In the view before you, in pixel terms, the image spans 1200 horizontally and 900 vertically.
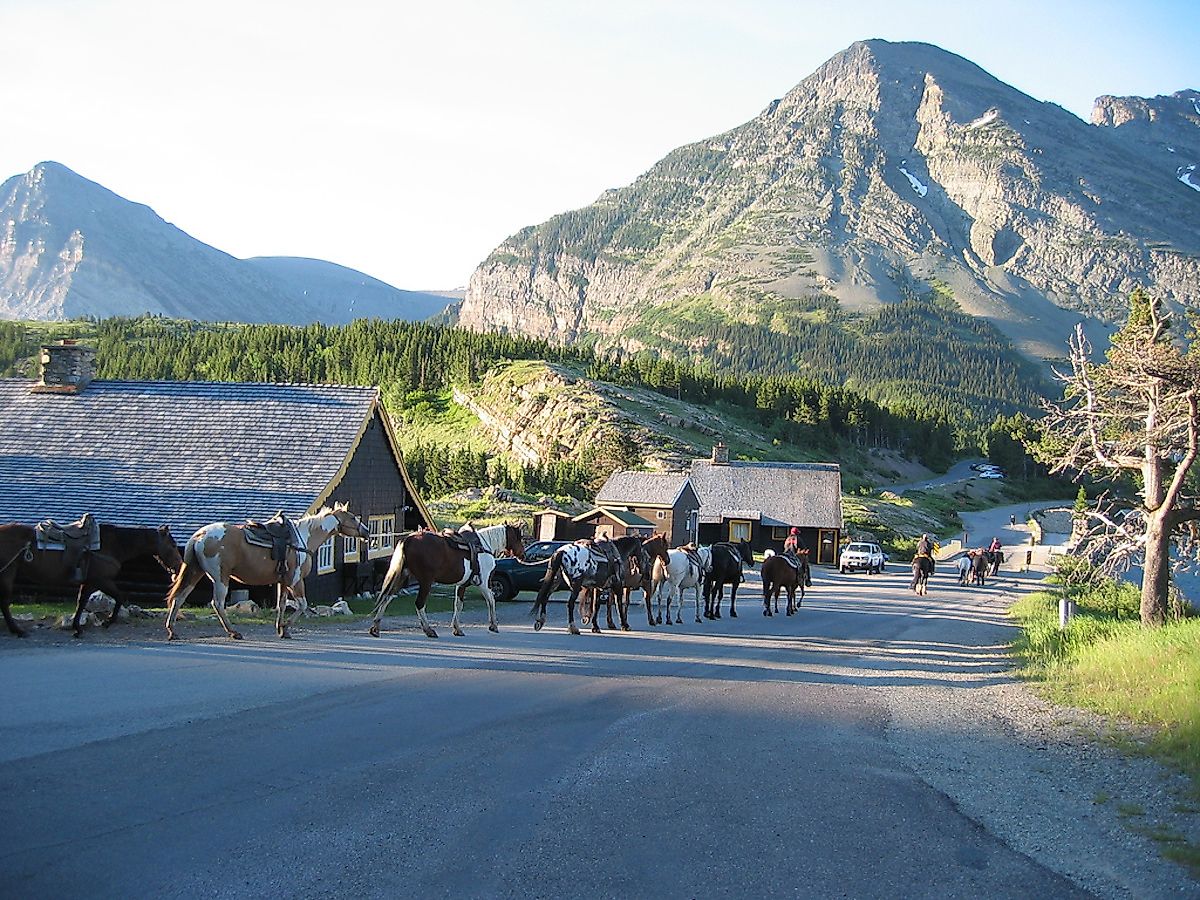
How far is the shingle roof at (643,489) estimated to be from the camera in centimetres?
6750

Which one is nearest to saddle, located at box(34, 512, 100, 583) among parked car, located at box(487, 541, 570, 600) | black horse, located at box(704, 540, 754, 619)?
parked car, located at box(487, 541, 570, 600)

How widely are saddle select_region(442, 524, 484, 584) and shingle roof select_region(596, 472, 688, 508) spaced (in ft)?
155

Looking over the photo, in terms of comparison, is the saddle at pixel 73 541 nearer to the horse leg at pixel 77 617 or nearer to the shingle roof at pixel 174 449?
the horse leg at pixel 77 617

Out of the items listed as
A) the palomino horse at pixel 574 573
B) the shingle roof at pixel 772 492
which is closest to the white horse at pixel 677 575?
the palomino horse at pixel 574 573

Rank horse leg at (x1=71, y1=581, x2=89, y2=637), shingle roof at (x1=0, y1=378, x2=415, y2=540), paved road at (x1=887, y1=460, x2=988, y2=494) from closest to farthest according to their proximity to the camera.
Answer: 1. horse leg at (x1=71, y1=581, x2=89, y2=637)
2. shingle roof at (x1=0, y1=378, x2=415, y2=540)
3. paved road at (x1=887, y1=460, x2=988, y2=494)

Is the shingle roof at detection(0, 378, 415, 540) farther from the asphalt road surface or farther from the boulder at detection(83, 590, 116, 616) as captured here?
the asphalt road surface

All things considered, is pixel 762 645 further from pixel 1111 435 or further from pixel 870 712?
pixel 1111 435

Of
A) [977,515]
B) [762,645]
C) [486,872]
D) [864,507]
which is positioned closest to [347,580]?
[762,645]

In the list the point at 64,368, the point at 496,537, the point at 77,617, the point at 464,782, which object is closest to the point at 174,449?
the point at 64,368

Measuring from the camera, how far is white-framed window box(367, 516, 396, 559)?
30.1 metres

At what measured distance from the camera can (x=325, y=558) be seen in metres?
27.2

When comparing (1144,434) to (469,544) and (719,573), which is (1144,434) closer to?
(719,573)

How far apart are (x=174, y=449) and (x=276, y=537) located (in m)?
10.7

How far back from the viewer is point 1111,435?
27.2 metres
